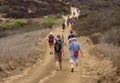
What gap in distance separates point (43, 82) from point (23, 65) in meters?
3.98

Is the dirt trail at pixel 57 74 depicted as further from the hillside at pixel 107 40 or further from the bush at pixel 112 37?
the bush at pixel 112 37

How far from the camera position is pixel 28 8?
7300cm

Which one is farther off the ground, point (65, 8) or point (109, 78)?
point (109, 78)

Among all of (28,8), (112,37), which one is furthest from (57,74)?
(28,8)

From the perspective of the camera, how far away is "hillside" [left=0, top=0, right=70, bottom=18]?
66312mm

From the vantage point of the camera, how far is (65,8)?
275 feet

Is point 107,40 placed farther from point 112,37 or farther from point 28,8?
point 28,8

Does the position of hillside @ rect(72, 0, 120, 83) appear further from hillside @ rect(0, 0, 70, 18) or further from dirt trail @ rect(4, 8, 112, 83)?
hillside @ rect(0, 0, 70, 18)

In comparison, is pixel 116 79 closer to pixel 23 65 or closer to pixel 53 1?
pixel 23 65

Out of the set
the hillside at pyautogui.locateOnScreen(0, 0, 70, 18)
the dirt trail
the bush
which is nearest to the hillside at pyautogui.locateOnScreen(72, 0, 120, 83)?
the bush

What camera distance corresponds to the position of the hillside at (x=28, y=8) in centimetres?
6631

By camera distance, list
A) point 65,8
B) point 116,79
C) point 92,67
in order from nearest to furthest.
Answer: point 116,79, point 92,67, point 65,8

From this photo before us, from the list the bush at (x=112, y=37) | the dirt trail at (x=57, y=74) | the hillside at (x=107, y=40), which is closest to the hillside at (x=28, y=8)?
the hillside at (x=107, y=40)

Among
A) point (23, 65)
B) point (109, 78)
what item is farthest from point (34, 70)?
point (109, 78)
